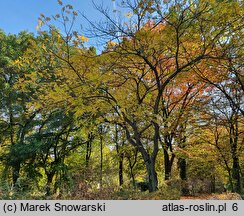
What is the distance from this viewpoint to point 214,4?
15.6ft

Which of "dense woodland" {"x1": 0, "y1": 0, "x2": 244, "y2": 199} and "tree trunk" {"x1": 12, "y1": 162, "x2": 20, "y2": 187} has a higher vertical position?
"dense woodland" {"x1": 0, "y1": 0, "x2": 244, "y2": 199}

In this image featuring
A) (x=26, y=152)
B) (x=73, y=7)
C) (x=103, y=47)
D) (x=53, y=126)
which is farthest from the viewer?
(x=53, y=126)

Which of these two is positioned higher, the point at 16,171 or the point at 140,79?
the point at 140,79

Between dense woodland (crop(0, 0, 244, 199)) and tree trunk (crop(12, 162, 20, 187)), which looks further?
tree trunk (crop(12, 162, 20, 187))

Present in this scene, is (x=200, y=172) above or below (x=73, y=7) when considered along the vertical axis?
below

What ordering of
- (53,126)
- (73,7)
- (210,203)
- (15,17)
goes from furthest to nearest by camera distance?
1. (53,126)
2. (15,17)
3. (73,7)
4. (210,203)

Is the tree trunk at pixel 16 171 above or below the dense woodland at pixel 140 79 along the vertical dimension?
below

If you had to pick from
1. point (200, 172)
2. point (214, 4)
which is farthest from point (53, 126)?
point (200, 172)

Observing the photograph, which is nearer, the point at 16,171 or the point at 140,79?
the point at 140,79

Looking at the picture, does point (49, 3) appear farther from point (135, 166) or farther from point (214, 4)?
point (135, 166)

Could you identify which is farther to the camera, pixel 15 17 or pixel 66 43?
pixel 15 17

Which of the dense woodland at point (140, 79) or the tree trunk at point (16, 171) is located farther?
the tree trunk at point (16, 171)

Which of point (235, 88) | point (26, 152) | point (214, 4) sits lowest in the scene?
point (26, 152)

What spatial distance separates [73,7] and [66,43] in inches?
30.0
